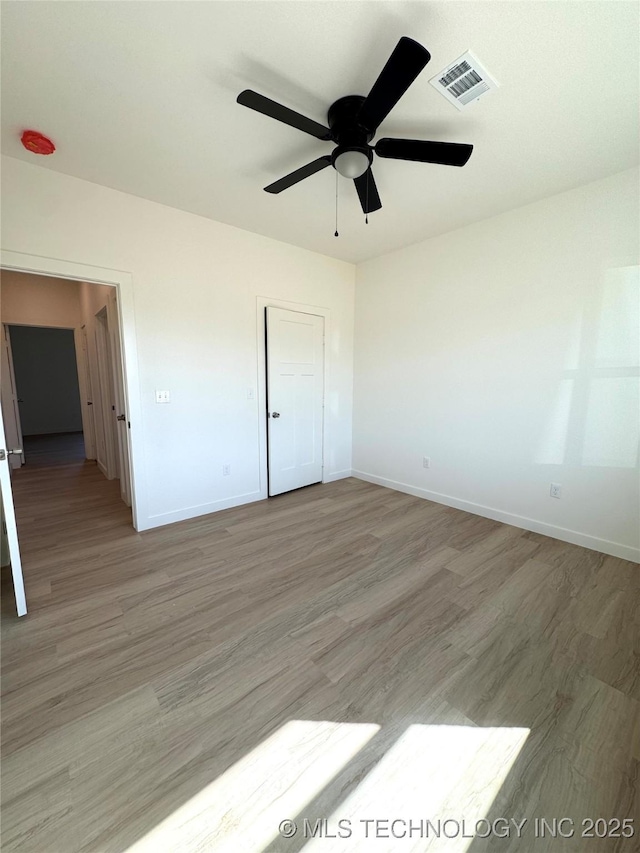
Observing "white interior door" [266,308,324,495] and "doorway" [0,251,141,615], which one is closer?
"doorway" [0,251,141,615]

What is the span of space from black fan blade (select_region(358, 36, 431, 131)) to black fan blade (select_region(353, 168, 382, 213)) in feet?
1.24

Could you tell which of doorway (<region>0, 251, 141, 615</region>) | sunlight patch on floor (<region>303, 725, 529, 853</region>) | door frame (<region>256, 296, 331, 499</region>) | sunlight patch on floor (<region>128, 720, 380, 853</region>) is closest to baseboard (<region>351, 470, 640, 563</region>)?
door frame (<region>256, 296, 331, 499</region>)

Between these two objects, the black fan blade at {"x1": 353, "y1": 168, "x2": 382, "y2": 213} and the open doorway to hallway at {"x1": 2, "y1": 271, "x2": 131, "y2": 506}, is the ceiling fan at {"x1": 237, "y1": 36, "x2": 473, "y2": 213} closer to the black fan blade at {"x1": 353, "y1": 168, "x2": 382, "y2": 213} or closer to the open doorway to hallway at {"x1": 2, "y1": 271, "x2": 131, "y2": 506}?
the black fan blade at {"x1": 353, "y1": 168, "x2": 382, "y2": 213}

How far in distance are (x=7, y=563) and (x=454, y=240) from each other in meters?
4.78

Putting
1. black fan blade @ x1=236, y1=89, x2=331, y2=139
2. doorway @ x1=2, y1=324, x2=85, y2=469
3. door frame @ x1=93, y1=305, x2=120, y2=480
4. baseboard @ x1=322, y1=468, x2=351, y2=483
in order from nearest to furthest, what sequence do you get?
black fan blade @ x1=236, y1=89, x2=331, y2=139 < door frame @ x1=93, y1=305, x2=120, y2=480 < baseboard @ x1=322, y1=468, x2=351, y2=483 < doorway @ x1=2, y1=324, x2=85, y2=469

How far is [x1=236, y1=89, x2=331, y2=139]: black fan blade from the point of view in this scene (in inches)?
53.7

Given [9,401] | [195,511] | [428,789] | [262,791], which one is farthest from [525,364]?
[9,401]

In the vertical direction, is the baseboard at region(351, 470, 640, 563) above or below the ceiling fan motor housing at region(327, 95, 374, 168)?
below

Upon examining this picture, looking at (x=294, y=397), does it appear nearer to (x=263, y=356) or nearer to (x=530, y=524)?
(x=263, y=356)

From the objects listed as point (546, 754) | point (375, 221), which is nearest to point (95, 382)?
point (375, 221)

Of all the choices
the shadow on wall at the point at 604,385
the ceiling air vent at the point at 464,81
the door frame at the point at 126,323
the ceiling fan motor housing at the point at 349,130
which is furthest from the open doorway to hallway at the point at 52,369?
the shadow on wall at the point at 604,385

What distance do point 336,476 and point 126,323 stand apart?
300cm

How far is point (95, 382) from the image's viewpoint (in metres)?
4.83

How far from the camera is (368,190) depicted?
6.78ft
